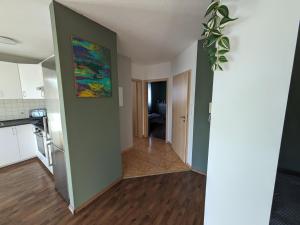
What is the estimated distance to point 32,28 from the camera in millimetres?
1857

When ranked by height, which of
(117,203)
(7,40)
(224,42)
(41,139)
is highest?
(7,40)

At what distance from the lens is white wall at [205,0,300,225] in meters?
0.66

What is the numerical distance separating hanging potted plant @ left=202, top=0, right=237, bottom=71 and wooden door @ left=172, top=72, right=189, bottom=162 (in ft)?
5.88

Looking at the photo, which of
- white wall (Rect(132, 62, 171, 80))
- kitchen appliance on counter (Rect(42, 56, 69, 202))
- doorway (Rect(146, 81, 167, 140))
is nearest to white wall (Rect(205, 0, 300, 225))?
kitchen appliance on counter (Rect(42, 56, 69, 202))

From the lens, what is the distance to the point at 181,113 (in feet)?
9.78

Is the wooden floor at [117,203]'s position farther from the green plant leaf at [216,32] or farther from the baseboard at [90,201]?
the green plant leaf at [216,32]

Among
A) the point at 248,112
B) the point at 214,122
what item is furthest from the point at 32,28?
the point at 248,112

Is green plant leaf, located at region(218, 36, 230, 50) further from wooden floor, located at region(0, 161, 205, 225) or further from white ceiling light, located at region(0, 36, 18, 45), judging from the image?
white ceiling light, located at region(0, 36, 18, 45)

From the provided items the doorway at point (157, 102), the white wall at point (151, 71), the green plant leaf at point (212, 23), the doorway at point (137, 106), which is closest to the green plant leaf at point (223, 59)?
the green plant leaf at point (212, 23)

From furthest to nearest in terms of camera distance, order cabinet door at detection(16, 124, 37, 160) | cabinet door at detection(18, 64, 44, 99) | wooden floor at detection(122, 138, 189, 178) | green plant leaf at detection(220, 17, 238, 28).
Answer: cabinet door at detection(18, 64, 44, 99) < cabinet door at detection(16, 124, 37, 160) < wooden floor at detection(122, 138, 189, 178) < green plant leaf at detection(220, 17, 238, 28)

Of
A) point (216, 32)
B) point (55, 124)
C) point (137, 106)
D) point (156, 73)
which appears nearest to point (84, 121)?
point (55, 124)

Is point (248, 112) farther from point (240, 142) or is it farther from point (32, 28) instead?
point (32, 28)

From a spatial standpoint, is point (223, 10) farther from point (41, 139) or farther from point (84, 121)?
point (41, 139)

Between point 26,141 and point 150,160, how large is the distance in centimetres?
284
